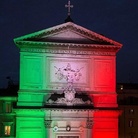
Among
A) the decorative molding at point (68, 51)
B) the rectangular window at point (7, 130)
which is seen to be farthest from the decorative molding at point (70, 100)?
the rectangular window at point (7, 130)

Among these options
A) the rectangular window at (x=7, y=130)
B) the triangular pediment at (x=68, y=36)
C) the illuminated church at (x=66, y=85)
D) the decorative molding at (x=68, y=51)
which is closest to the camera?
the illuminated church at (x=66, y=85)

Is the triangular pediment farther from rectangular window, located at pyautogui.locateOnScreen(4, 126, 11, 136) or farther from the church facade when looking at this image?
rectangular window, located at pyautogui.locateOnScreen(4, 126, 11, 136)

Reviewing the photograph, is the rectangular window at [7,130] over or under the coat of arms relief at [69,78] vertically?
under

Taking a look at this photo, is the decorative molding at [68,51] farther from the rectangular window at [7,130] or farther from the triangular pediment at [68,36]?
the rectangular window at [7,130]

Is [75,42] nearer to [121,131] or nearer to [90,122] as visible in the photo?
[90,122]

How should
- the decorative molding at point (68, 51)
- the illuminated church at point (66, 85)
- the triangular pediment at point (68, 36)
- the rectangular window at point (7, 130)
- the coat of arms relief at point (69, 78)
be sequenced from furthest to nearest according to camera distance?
the rectangular window at point (7, 130)
the triangular pediment at point (68, 36)
the decorative molding at point (68, 51)
the coat of arms relief at point (69, 78)
the illuminated church at point (66, 85)

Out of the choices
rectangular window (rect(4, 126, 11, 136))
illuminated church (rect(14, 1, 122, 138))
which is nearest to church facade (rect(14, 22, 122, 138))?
illuminated church (rect(14, 1, 122, 138))

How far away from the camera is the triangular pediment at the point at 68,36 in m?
41.5

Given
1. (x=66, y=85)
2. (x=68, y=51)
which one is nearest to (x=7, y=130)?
(x=66, y=85)

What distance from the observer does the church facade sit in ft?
133

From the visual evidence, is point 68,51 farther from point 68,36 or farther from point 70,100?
point 70,100

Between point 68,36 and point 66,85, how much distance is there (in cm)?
452

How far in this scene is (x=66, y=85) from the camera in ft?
137

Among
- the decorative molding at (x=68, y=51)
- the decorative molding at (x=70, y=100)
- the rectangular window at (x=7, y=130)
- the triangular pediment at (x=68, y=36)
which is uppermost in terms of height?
the triangular pediment at (x=68, y=36)
